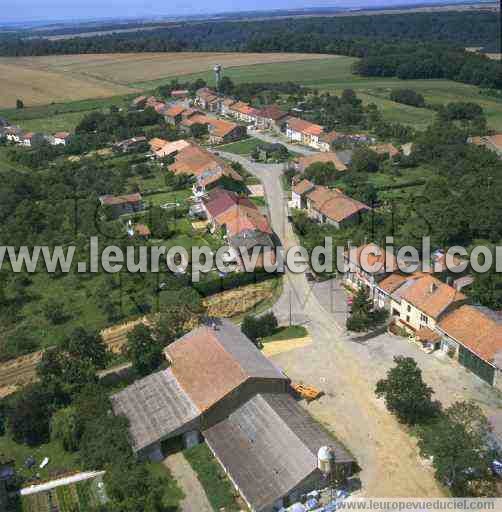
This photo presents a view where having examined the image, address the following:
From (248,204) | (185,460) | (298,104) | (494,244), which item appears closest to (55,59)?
(298,104)

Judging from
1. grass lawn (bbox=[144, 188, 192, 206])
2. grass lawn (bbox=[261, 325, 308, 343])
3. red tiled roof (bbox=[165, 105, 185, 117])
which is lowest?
grass lawn (bbox=[261, 325, 308, 343])

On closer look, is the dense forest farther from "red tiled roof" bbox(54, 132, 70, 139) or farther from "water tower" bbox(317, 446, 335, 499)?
"water tower" bbox(317, 446, 335, 499)

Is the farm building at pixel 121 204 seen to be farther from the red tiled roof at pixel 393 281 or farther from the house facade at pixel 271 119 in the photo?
the house facade at pixel 271 119

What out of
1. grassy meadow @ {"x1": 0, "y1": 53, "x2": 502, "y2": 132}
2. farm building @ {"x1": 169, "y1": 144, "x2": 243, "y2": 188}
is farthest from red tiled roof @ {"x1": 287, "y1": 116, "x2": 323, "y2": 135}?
farm building @ {"x1": 169, "y1": 144, "x2": 243, "y2": 188}

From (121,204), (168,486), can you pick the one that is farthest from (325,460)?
(121,204)

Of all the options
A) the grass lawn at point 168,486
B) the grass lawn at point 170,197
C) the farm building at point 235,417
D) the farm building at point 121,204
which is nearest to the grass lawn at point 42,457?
the farm building at point 235,417

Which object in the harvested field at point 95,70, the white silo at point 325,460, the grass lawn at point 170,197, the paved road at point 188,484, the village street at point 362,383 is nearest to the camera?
the white silo at point 325,460
